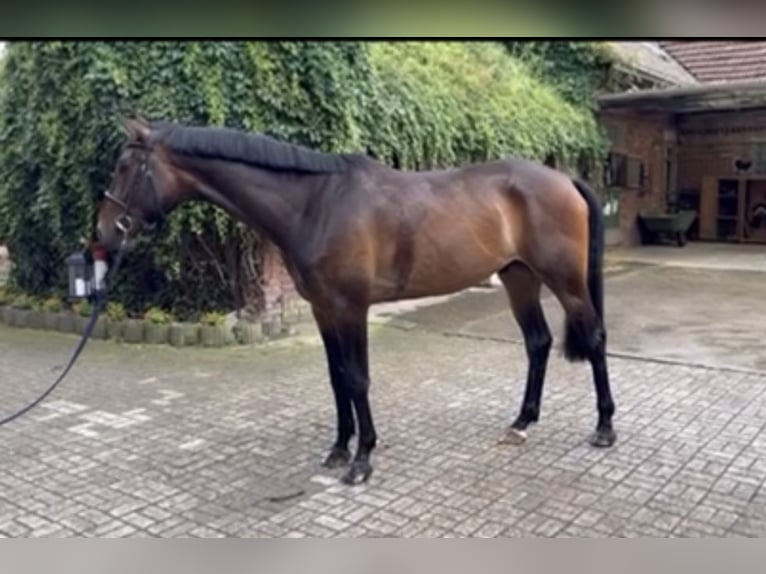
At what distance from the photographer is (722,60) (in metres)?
13.1

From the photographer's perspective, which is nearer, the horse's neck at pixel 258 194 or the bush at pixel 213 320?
the horse's neck at pixel 258 194

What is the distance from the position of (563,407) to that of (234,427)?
176 centimetres

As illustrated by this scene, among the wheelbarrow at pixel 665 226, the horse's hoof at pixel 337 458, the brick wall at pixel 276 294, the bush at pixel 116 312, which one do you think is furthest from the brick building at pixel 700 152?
Result: the horse's hoof at pixel 337 458

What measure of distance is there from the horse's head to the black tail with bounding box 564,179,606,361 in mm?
1930

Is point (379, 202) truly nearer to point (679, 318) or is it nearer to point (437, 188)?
point (437, 188)

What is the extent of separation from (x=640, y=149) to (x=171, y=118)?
34.5ft

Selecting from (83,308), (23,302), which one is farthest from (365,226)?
(23,302)

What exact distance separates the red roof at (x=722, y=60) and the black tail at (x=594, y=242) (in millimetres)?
10243

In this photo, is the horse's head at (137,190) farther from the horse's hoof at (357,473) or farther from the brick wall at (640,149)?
the brick wall at (640,149)

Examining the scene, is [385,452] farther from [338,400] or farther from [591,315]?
[591,315]

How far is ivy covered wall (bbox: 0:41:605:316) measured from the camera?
5340 mm

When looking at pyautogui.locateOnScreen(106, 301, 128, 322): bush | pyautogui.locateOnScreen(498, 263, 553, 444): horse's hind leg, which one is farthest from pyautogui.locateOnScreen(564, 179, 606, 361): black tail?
pyautogui.locateOnScreen(106, 301, 128, 322): bush

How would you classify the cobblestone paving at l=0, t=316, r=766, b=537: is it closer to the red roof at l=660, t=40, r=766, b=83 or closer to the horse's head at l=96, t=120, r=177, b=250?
the horse's head at l=96, t=120, r=177, b=250

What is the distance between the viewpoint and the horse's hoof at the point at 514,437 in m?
3.33
